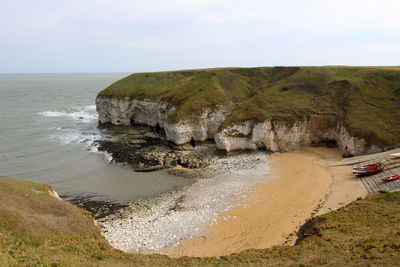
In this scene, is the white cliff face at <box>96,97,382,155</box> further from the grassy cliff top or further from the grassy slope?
the grassy slope

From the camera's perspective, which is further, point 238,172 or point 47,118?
point 47,118

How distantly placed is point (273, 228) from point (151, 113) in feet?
166

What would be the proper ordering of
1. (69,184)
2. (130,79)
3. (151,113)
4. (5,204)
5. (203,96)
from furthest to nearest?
(130,79)
(151,113)
(203,96)
(69,184)
(5,204)

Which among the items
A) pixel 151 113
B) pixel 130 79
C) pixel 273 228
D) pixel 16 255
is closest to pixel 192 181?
pixel 273 228

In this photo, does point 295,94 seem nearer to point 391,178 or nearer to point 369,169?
point 369,169

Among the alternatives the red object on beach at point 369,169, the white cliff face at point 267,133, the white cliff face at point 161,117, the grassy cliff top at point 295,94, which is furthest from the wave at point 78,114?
the red object on beach at point 369,169

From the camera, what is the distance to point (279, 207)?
2994 centimetres

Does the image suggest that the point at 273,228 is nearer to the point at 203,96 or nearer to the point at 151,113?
the point at 203,96

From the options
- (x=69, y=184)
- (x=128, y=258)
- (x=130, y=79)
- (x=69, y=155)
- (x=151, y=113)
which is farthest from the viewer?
(x=130, y=79)

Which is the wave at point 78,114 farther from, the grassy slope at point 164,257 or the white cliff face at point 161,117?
the grassy slope at point 164,257

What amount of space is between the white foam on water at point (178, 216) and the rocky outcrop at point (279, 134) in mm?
10773

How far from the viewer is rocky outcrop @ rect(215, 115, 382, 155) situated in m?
49.6

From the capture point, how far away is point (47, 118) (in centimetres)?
8450

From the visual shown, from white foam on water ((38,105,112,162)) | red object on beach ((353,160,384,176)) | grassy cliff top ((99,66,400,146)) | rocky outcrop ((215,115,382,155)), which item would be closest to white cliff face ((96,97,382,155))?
rocky outcrop ((215,115,382,155))
